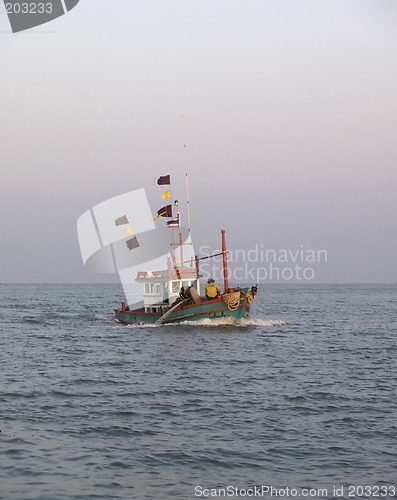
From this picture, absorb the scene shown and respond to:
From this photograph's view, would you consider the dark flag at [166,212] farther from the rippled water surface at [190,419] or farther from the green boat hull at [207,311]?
the rippled water surface at [190,419]


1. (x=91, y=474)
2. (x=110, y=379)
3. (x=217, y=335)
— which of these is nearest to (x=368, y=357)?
(x=217, y=335)

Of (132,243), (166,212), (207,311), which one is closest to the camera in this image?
(207,311)

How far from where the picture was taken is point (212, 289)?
141 feet

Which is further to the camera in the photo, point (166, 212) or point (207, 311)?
point (166, 212)

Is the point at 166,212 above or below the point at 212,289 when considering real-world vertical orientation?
above

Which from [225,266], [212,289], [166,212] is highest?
[166,212]

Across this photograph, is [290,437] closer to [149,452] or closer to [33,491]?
[149,452]

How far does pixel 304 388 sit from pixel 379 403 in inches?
137

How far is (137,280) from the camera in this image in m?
49.2

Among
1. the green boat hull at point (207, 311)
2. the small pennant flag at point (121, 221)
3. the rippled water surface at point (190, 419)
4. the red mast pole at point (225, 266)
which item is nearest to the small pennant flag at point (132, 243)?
the small pennant flag at point (121, 221)

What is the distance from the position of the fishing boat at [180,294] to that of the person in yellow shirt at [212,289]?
0.10 metres

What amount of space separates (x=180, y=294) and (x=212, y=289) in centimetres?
273

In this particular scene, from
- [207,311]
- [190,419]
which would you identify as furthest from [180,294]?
[190,419]

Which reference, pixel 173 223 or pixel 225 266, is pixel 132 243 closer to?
pixel 173 223
